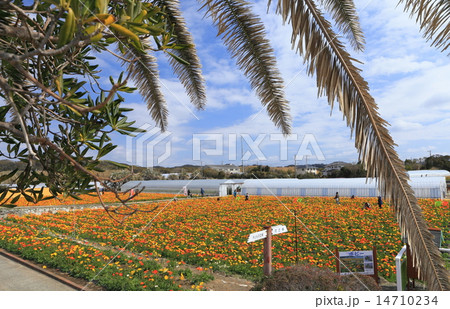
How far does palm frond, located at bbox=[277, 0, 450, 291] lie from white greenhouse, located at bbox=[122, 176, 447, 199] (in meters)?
14.7

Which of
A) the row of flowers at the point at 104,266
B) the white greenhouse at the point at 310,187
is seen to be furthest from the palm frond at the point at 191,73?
the white greenhouse at the point at 310,187

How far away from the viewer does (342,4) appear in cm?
634

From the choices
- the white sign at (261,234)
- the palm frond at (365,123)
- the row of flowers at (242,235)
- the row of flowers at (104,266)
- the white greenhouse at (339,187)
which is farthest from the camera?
the white greenhouse at (339,187)

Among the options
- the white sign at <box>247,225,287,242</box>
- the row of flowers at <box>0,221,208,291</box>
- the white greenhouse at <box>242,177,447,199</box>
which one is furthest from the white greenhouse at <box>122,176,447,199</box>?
the white sign at <box>247,225,287,242</box>

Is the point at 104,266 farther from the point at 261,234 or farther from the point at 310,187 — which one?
the point at 310,187

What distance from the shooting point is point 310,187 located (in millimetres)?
24391

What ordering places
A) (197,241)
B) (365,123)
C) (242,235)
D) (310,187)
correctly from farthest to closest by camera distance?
(310,187)
(242,235)
(197,241)
(365,123)

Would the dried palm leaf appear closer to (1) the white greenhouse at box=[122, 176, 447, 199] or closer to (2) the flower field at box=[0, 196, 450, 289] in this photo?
(2) the flower field at box=[0, 196, 450, 289]

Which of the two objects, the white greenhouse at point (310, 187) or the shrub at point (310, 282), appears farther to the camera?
the white greenhouse at point (310, 187)

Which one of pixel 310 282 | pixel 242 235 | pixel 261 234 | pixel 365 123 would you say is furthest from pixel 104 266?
pixel 365 123

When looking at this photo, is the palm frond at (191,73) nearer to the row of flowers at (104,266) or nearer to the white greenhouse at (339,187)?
the row of flowers at (104,266)

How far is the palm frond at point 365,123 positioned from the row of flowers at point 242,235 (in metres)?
2.20

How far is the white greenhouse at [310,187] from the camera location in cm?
1980

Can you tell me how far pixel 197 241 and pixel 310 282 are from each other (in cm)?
500
